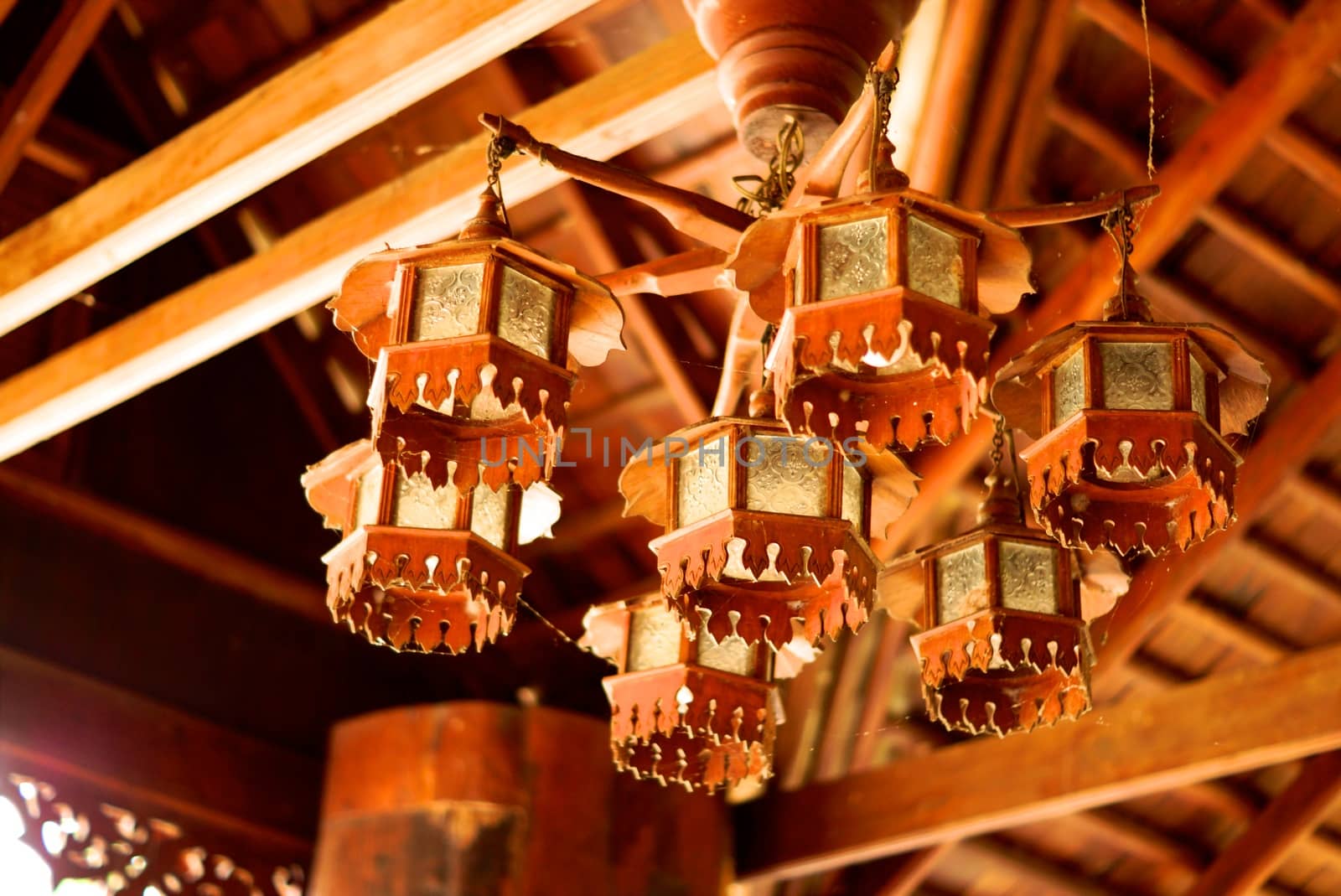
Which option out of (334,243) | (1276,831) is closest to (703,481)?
(334,243)

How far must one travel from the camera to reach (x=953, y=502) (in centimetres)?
628

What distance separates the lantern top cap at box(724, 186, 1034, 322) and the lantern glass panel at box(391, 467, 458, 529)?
609mm

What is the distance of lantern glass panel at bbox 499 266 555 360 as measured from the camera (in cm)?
266

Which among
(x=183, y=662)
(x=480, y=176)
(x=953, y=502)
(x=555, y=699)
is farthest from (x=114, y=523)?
(x=953, y=502)

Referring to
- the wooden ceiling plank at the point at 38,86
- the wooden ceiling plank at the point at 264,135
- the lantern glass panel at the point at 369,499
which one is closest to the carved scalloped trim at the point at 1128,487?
the lantern glass panel at the point at 369,499

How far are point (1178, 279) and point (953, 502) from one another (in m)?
1.12

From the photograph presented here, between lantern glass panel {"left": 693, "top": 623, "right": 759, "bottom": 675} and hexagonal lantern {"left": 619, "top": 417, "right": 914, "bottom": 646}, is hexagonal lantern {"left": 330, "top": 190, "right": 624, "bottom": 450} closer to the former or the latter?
hexagonal lantern {"left": 619, "top": 417, "right": 914, "bottom": 646}

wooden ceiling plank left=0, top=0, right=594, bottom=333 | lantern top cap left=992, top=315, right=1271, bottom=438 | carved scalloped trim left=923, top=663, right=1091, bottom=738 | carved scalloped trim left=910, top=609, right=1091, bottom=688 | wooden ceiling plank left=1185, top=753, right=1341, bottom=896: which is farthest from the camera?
wooden ceiling plank left=1185, top=753, right=1341, bottom=896

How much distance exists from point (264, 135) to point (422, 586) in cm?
167

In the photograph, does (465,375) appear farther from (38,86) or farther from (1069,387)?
(38,86)

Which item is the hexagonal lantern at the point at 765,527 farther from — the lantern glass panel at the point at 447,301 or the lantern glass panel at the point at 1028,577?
the lantern glass panel at the point at 447,301

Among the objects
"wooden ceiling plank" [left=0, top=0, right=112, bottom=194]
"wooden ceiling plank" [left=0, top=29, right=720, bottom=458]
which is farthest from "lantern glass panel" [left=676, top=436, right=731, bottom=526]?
"wooden ceiling plank" [left=0, top=0, right=112, bottom=194]

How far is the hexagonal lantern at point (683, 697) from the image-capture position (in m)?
2.97

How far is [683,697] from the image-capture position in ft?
9.69
